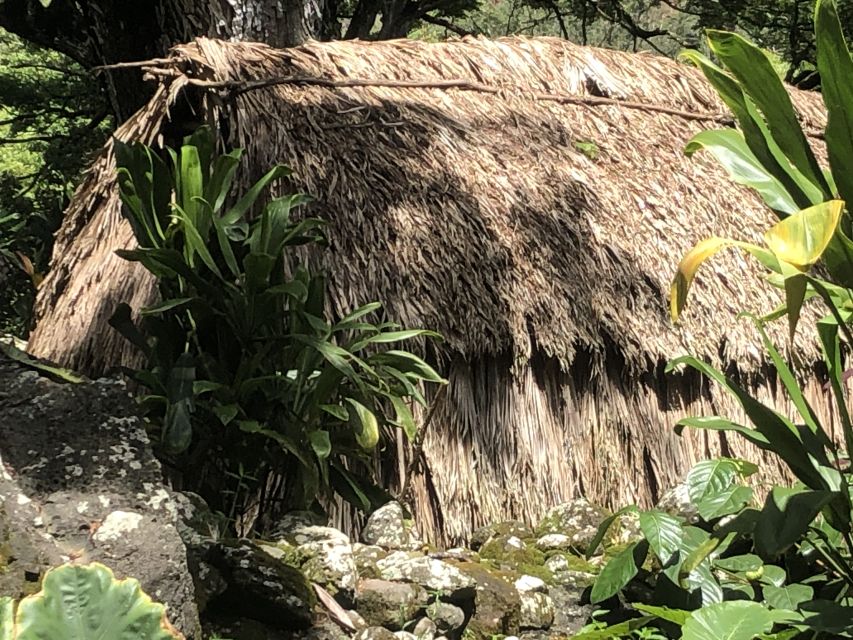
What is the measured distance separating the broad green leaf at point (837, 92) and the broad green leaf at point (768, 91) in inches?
3.2

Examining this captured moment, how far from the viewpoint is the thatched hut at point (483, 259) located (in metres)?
3.77

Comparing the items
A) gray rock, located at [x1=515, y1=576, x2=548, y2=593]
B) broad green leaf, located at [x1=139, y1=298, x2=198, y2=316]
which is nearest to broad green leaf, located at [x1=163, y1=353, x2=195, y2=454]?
broad green leaf, located at [x1=139, y1=298, x2=198, y2=316]

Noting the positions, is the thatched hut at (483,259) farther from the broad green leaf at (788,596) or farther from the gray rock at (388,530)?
the broad green leaf at (788,596)

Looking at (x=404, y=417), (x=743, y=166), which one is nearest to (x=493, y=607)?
(x=404, y=417)

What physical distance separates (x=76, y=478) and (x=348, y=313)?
1.71m

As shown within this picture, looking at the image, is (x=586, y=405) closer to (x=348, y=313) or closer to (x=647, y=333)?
(x=647, y=333)

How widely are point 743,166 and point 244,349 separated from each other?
1.77 m

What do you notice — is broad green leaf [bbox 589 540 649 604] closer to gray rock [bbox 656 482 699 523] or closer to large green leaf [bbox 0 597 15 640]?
gray rock [bbox 656 482 699 523]

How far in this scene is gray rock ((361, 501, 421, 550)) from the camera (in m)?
3.38

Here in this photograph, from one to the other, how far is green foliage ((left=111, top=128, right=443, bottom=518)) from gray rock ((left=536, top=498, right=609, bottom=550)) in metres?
0.79

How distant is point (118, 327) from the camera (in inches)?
127

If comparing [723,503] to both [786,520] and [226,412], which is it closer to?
[786,520]

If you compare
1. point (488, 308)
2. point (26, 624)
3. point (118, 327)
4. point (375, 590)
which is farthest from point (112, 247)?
point (26, 624)

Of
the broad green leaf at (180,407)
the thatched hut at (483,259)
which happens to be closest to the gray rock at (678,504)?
the thatched hut at (483,259)
